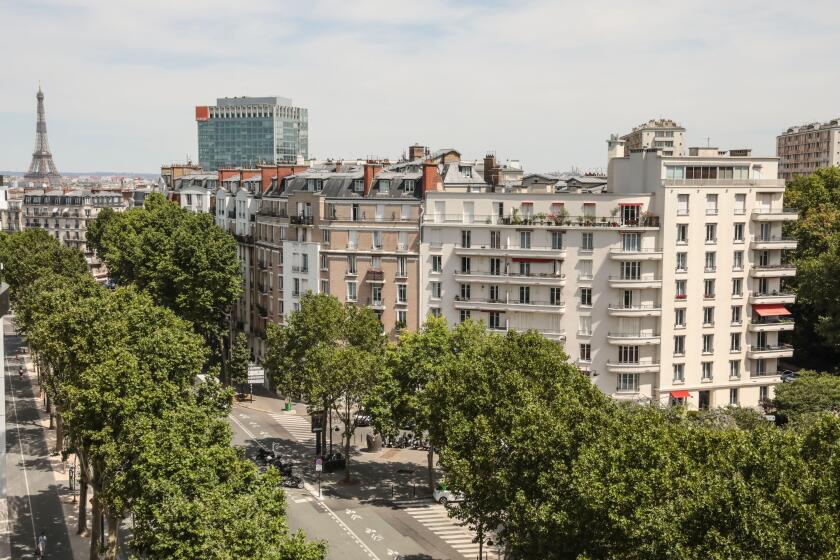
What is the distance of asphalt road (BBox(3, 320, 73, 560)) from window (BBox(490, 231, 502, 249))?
41089 mm

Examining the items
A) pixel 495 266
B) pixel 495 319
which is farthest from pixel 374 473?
pixel 495 266

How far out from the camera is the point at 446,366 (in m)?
58.0

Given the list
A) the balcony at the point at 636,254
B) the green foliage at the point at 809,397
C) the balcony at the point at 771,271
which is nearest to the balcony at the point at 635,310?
the balcony at the point at 636,254

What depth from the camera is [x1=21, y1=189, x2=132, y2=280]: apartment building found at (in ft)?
632

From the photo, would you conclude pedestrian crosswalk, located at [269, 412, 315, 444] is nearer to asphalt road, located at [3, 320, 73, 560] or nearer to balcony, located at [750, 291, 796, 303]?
asphalt road, located at [3, 320, 73, 560]

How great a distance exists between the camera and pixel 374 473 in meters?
72.5

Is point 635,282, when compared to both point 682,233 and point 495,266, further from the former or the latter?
point 495,266

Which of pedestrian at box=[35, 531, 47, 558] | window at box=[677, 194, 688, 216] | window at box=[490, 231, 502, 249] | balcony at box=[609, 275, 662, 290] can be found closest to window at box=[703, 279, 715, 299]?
balcony at box=[609, 275, 662, 290]

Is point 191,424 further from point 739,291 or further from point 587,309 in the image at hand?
point 739,291

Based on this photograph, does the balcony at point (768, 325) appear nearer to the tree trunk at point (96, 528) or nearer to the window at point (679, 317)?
the window at point (679, 317)

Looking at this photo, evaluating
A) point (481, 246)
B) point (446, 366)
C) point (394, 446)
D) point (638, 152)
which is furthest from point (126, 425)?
point (638, 152)

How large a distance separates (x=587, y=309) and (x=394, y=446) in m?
20.3

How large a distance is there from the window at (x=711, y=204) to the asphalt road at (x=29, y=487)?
55.5 metres

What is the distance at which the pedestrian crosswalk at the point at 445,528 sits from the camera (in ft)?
→ 186
